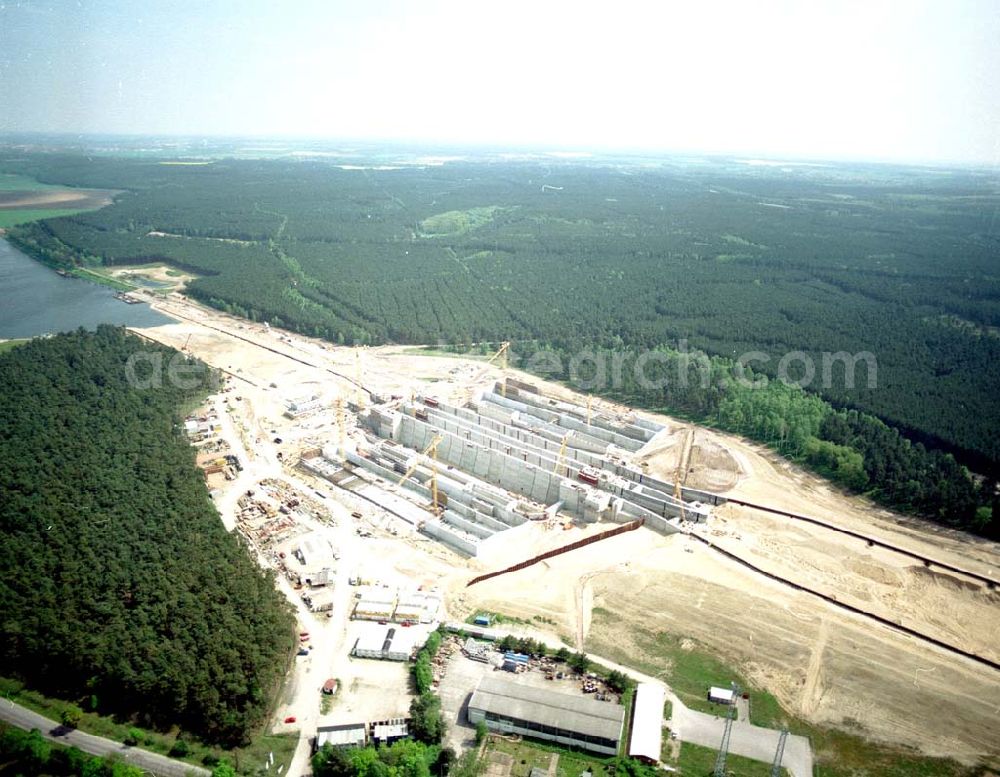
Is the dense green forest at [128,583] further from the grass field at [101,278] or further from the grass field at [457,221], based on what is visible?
the grass field at [457,221]

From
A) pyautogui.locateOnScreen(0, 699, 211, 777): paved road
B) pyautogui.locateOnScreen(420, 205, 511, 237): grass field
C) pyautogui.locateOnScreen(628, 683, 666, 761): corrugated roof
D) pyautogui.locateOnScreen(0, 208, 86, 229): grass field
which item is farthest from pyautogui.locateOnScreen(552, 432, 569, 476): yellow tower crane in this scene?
pyautogui.locateOnScreen(0, 208, 86, 229): grass field

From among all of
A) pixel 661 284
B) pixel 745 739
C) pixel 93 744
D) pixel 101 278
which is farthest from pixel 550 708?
pixel 101 278

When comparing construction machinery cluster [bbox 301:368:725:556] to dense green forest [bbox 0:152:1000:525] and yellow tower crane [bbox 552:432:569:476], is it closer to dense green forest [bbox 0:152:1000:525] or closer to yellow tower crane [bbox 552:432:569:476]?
yellow tower crane [bbox 552:432:569:476]

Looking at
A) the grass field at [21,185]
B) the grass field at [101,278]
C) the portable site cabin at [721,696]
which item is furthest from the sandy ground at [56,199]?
the portable site cabin at [721,696]

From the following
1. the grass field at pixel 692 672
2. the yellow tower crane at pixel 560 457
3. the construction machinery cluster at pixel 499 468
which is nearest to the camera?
the grass field at pixel 692 672

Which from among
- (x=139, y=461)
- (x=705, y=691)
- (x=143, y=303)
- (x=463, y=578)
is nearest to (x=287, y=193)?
(x=143, y=303)
